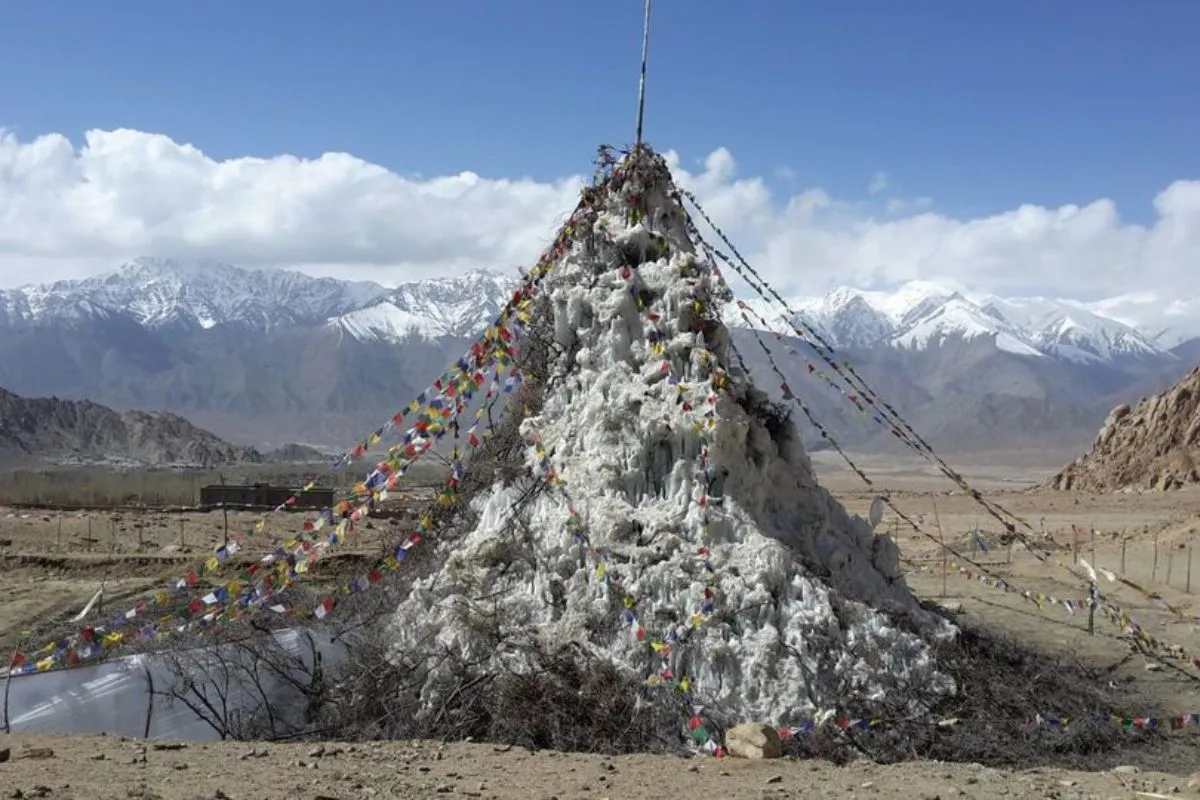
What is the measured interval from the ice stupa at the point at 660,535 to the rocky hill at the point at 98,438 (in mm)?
66641

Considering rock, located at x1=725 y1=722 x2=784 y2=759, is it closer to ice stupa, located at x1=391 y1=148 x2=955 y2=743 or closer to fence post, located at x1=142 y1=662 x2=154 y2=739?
ice stupa, located at x1=391 y1=148 x2=955 y2=743

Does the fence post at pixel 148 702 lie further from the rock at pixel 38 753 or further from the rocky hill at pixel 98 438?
the rocky hill at pixel 98 438

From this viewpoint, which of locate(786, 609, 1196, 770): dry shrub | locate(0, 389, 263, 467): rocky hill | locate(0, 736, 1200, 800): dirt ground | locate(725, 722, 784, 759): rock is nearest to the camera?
locate(0, 736, 1200, 800): dirt ground

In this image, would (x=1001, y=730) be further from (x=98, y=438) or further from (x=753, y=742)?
(x=98, y=438)

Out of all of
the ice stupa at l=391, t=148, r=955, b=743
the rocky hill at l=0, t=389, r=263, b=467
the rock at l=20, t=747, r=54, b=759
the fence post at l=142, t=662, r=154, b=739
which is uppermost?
the ice stupa at l=391, t=148, r=955, b=743

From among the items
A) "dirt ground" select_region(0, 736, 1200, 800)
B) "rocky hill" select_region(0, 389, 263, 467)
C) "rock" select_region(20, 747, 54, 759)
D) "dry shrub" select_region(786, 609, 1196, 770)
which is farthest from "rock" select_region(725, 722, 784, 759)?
"rocky hill" select_region(0, 389, 263, 467)

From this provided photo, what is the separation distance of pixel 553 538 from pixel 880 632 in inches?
105

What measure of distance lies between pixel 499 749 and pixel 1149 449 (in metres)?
43.9

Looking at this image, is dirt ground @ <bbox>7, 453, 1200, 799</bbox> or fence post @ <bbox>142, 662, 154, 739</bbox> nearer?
dirt ground @ <bbox>7, 453, 1200, 799</bbox>

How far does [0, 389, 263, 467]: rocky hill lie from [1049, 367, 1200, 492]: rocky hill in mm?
52526

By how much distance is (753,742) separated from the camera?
7.55 meters

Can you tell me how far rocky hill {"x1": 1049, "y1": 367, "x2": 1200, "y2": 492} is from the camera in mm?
42125

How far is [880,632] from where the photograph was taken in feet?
28.4

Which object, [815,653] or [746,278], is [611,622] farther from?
[746,278]
